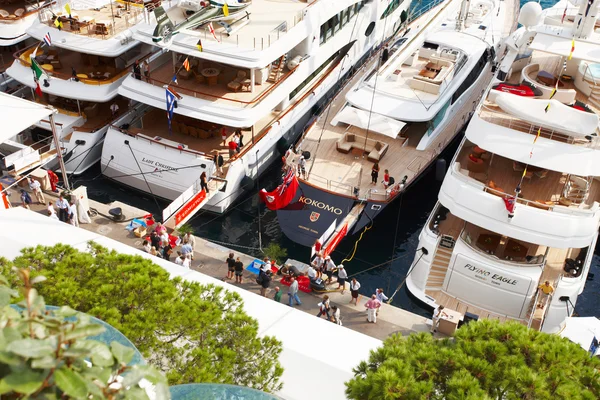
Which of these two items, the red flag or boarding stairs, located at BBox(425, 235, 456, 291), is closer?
boarding stairs, located at BBox(425, 235, 456, 291)

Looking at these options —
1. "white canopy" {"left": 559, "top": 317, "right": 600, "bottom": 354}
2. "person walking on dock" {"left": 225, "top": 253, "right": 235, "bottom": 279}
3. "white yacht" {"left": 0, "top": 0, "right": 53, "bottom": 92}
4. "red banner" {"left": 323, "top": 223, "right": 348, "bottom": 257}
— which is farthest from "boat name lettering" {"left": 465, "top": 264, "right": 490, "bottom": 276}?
"white yacht" {"left": 0, "top": 0, "right": 53, "bottom": 92}

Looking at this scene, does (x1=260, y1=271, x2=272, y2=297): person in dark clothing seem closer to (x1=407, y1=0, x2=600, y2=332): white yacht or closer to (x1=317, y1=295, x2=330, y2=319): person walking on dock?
(x1=317, y1=295, x2=330, y2=319): person walking on dock

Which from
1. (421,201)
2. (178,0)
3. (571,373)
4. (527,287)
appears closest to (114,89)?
(178,0)

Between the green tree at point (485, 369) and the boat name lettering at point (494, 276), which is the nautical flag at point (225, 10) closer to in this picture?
the boat name lettering at point (494, 276)

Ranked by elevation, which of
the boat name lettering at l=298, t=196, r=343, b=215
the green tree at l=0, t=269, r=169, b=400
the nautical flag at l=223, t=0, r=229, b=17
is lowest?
the boat name lettering at l=298, t=196, r=343, b=215

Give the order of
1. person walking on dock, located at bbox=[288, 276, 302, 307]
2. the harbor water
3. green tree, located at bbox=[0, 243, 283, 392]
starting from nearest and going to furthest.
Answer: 1. green tree, located at bbox=[0, 243, 283, 392]
2. person walking on dock, located at bbox=[288, 276, 302, 307]
3. the harbor water

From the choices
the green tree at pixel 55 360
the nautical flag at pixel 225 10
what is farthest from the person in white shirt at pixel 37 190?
the green tree at pixel 55 360

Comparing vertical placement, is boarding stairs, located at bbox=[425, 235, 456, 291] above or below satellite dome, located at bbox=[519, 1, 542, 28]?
below
